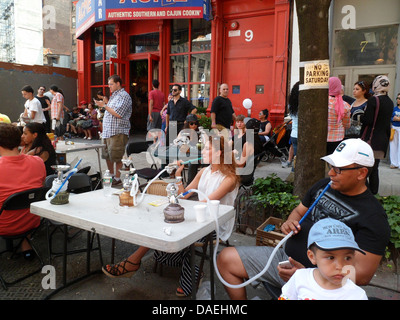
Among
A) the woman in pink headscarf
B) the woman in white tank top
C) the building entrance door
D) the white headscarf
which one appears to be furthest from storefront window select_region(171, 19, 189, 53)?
the woman in white tank top

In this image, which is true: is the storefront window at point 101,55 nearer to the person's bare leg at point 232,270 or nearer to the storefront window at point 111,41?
the storefront window at point 111,41

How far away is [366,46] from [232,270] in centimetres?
791

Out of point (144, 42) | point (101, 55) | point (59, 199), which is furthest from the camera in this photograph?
point (101, 55)

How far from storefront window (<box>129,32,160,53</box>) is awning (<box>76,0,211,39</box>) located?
146 centimetres

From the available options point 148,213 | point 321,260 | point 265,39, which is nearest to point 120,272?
point 148,213

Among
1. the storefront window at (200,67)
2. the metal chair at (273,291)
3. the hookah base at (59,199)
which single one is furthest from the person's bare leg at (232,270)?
the storefront window at (200,67)

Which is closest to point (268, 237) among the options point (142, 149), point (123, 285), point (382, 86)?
point (123, 285)

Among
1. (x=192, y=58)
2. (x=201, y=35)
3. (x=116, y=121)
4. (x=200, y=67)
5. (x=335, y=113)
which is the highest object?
(x=201, y=35)

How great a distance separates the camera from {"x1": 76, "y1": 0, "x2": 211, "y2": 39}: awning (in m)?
9.39

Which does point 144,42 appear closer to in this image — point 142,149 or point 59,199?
point 142,149

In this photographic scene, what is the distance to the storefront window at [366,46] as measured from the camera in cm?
764

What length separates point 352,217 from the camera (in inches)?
73.3

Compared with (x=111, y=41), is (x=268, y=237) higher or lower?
lower

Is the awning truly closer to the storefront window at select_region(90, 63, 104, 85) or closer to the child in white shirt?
the storefront window at select_region(90, 63, 104, 85)
